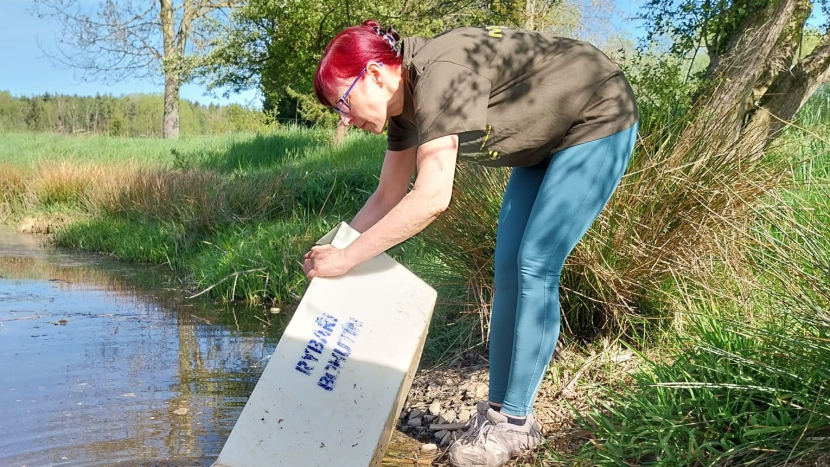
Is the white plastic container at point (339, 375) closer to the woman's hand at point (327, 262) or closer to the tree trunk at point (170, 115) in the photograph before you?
the woman's hand at point (327, 262)

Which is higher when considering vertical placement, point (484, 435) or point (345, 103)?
point (345, 103)

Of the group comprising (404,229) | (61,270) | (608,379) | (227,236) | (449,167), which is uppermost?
(449,167)

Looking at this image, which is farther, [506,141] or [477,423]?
[477,423]

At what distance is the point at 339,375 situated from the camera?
2.26 metres

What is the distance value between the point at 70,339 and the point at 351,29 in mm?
3555

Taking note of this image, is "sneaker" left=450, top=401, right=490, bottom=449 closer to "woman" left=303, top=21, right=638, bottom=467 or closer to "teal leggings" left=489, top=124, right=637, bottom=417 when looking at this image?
"woman" left=303, top=21, right=638, bottom=467

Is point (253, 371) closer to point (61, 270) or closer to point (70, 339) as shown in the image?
point (70, 339)

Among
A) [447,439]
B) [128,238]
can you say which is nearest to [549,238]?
[447,439]

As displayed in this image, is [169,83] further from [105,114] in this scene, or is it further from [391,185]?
[391,185]

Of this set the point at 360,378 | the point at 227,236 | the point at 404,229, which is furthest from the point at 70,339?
the point at 404,229

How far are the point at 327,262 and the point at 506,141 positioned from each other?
628 mm

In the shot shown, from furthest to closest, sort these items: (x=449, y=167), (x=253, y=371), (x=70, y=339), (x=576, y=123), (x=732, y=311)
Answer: (x=70, y=339) → (x=253, y=371) → (x=732, y=311) → (x=576, y=123) → (x=449, y=167)

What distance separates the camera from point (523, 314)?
2264mm

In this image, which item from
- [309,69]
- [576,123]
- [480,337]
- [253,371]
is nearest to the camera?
[576,123]
